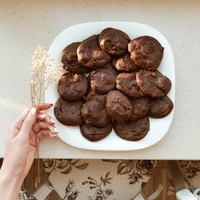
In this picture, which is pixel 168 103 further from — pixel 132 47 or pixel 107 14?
pixel 107 14

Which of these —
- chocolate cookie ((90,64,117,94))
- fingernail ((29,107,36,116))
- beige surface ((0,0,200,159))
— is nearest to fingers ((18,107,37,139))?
fingernail ((29,107,36,116))

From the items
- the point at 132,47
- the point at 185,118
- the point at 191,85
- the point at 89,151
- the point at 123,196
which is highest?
the point at 132,47

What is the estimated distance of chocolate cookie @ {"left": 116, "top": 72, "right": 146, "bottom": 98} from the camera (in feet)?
3.99

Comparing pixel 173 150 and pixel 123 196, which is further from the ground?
pixel 173 150

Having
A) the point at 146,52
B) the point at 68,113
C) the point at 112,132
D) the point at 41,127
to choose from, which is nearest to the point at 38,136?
the point at 41,127

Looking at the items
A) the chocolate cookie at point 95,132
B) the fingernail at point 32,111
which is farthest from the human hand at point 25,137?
the chocolate cookie at point 95,132

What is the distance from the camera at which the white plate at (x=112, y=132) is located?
125cm

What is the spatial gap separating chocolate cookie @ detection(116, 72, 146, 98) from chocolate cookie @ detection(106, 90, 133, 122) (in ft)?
0.06

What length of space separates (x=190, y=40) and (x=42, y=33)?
533 millimetres

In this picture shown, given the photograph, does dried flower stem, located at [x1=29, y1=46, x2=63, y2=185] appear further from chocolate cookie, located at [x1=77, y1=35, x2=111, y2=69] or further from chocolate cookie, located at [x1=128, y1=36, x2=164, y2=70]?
chocolate cookie, located at [x1=128, y1=36, x2=164, y2=70]

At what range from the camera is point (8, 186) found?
125 centimetres

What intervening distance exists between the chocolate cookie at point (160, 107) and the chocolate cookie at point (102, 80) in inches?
6.0

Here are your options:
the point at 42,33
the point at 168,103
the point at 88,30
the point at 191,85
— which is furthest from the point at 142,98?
the point at 42,33

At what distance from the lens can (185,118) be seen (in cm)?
129
